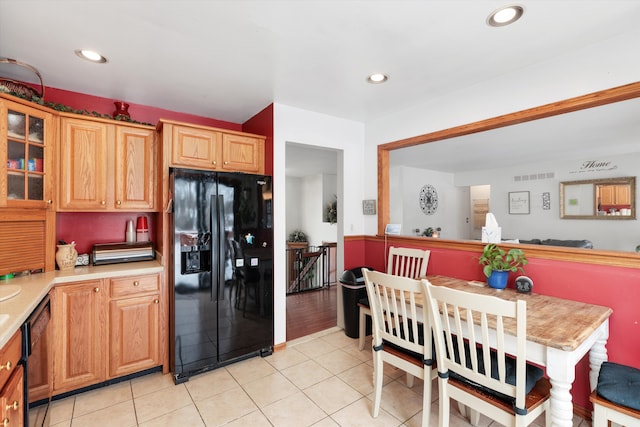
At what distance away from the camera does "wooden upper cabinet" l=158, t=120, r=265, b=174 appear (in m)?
2.71

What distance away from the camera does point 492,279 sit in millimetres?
2273

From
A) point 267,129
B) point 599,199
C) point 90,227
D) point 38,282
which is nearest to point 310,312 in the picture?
point 267,129

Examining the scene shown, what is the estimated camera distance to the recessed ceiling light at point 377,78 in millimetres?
2475

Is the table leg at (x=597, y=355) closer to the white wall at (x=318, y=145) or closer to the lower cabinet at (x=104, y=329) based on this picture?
the white wall at (x=318, y=145)

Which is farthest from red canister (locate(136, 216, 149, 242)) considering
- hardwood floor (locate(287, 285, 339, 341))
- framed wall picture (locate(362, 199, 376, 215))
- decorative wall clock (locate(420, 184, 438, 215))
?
decorative wall clock (locate(420, 184, 438, 215))

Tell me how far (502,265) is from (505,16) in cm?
165

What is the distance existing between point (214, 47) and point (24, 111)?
4.63 ft

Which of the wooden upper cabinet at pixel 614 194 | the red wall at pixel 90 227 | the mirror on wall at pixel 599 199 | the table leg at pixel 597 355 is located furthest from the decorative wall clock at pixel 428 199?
the red wall at pixel 90 227

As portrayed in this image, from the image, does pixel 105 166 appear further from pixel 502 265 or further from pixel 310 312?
pixel 502 265

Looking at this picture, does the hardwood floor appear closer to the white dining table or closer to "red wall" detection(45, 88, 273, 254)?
"red wall" detection(45, 88, 273, 254)

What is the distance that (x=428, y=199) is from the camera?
7480mm

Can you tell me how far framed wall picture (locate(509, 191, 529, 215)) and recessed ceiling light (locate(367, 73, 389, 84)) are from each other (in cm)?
560

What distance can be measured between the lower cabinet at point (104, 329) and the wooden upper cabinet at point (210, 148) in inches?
43.2

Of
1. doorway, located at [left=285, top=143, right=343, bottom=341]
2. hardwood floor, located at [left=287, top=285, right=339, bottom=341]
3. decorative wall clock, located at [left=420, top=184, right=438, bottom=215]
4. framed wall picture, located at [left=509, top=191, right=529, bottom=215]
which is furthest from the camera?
decorative wall clock, located at [left=420, top=184, right=438, bottom=215]
